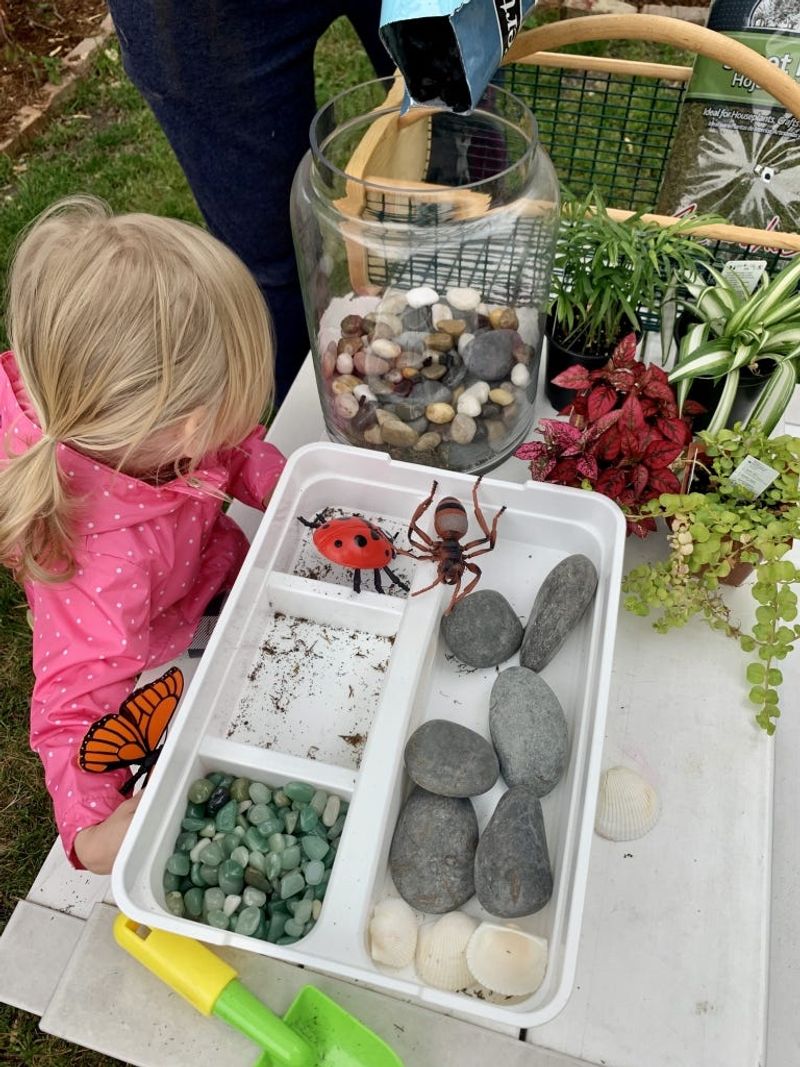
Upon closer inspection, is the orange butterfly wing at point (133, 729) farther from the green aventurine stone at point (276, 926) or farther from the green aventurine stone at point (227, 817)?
the green aventurine stone at point (276, 926)

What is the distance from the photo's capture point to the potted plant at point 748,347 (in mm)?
937

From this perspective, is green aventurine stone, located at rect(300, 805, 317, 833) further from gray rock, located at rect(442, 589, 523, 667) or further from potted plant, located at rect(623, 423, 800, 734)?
potted plant, located at rect(623, 423, 800, 734)

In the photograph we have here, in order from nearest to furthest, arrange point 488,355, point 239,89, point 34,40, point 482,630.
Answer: point 482,630, point 488,355, point 239,89, point 34,40

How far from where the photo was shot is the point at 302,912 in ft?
2.43

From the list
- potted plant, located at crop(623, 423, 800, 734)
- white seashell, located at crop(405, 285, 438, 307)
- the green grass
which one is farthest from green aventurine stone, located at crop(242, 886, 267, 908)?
the green grass

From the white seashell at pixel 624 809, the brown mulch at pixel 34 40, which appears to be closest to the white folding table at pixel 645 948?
the white seashell at pixel 624 809

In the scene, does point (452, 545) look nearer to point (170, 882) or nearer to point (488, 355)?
point (488, 355)

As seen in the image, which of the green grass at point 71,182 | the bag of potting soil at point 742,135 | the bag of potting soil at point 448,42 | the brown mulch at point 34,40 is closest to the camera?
the bag of potting soil at point 448,42

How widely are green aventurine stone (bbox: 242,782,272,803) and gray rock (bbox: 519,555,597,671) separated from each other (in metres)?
A: 0.31

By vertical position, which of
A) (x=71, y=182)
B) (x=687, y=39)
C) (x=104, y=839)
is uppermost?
(x=687, y=39)

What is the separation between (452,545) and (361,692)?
198mm

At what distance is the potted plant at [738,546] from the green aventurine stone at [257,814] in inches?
17.8

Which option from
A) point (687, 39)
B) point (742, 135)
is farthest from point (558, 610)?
point (742, 135)

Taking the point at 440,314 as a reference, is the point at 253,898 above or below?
below
